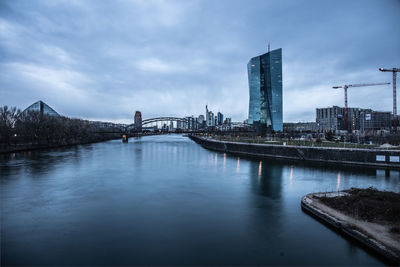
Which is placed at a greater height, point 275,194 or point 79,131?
point 79,131

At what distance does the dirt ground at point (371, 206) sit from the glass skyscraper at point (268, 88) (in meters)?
134

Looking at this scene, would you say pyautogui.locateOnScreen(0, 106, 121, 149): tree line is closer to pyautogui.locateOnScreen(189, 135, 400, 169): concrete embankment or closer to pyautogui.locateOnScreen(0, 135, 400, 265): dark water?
pyautogui.locateOnScreen(0, 135, 400, 265): dark water

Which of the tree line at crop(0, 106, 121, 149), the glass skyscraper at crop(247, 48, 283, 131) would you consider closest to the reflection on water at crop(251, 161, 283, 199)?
the tree line at crop(0, 106, 121, 149)

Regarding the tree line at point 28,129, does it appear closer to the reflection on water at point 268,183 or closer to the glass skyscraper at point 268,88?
the reflection on water at point 268,183

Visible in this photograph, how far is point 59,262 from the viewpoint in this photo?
965 centimetres

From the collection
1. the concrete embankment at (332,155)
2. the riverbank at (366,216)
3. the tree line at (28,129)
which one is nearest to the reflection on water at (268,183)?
the riverbank at (366,216)

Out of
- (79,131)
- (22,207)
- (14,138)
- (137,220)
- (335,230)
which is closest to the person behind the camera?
(335,230)

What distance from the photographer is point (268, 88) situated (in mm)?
142375

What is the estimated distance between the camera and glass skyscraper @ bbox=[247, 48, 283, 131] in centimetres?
14225

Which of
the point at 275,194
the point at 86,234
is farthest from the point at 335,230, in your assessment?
the point at 86,234

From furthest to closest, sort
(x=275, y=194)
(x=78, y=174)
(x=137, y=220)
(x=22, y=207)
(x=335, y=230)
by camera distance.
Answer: (x=78, y=174), (x=275, y=194), (x=22, y=207), (x=137, y=220), (x=335, y=230)

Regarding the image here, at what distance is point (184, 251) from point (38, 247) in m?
6.64

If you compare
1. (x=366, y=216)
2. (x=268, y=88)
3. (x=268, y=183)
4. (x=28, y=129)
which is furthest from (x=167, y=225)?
(x=268, y=88)

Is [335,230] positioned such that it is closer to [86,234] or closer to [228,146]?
[86,234]
